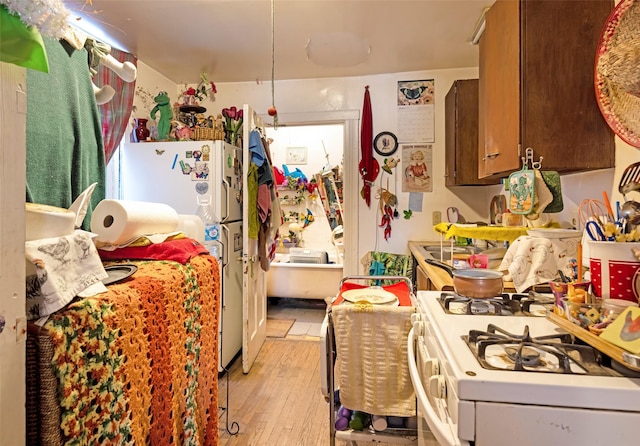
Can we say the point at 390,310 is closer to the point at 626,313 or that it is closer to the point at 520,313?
the point at 520,313

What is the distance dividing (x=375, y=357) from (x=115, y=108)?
2381 millimetres

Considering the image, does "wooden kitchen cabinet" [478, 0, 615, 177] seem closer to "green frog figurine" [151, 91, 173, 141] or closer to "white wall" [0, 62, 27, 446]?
"white wall" [0, 62, 27, 446]

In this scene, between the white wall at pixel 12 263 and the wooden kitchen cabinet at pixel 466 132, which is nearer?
the white wall at pixel 12 263

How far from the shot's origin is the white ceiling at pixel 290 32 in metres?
2.03

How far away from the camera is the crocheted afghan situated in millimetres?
637

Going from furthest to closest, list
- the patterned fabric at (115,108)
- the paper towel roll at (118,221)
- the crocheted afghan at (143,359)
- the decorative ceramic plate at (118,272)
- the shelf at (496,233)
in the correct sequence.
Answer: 1. the patterned fabric at (115,108)
2. the shelf at (496,233)
3. the paper towel roll at (118,221)
4. the decorative ceramic plate at (118,272)
5. the crocheted afghan at (143,359)

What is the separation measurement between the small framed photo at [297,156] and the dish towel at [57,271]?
410 cm

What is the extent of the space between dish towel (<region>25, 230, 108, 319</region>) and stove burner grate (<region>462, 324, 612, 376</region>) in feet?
2.77

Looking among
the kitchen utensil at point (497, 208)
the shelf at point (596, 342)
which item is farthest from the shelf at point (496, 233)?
the kitchen utensil at point (497, 208)

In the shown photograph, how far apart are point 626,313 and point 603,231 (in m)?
0.30

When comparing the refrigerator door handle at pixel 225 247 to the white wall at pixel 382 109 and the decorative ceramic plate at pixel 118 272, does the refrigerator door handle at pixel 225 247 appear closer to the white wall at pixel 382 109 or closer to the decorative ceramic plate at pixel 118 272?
the white wall at pixel 382 109

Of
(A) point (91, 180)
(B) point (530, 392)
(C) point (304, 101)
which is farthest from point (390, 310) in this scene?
(C) point (304, 101)

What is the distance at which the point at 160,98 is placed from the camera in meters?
2.51

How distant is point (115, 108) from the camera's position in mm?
2367
